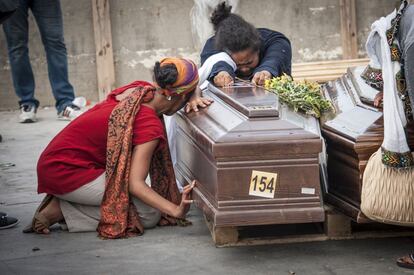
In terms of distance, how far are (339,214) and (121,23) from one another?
663cm

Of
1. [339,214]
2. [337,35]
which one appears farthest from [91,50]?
[339,214]

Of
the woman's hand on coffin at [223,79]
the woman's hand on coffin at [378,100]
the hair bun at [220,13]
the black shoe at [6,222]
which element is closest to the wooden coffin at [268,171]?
the woman's hand on coffin at [378,100]

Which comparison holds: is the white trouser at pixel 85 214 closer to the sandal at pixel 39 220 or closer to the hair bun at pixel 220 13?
the sandal at pixel 39 220

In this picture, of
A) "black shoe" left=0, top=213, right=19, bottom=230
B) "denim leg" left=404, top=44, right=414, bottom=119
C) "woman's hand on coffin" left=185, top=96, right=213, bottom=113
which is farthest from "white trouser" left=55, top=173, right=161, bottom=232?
"denim leg" left=404, top=44, right=414, bottom=119

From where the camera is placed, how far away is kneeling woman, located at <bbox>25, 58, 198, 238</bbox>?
15.3 feet

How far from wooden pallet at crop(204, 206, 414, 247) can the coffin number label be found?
376 millimetres

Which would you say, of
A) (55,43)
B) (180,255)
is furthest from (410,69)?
(55,43)

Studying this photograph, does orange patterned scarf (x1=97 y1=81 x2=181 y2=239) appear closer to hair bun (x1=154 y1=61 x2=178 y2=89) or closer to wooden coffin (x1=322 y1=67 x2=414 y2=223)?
hair bun (x1=154 y1=61 x2=178 y2=89)

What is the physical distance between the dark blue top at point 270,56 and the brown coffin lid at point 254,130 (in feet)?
2.87

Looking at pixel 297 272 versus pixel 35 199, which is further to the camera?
pixel 35 199

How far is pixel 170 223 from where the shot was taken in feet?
16.7

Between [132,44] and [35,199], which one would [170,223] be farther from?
[132,44]

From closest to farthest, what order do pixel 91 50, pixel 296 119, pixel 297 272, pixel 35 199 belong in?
pixel 297 272 < pixel 296 119 < pixel 35 199 < pixel 91 50

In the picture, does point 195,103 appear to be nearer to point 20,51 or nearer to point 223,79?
point 223,79
